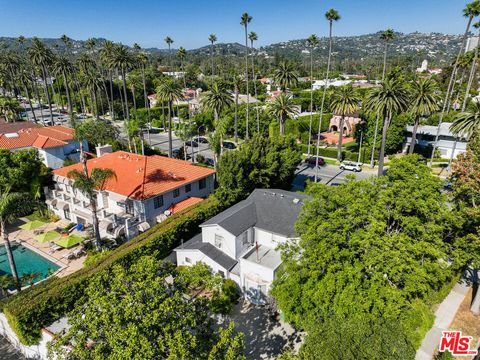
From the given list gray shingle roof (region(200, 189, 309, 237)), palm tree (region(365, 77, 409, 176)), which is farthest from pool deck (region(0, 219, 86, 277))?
palm tree (region(365, 77, 409, 176))

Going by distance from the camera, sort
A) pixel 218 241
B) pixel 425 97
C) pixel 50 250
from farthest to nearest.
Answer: pixel 425 97
pixel 50 250
pixel 218 241

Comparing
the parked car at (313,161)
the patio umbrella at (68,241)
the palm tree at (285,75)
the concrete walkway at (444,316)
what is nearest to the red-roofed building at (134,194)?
the patio umbrella at (68,241)

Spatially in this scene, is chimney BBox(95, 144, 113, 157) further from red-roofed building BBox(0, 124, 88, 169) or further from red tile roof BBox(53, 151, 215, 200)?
red tile roof BBox(53, 151, 215, 200)

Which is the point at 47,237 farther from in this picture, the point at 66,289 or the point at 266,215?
the point at 266,215

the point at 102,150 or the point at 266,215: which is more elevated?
the point at 102,150

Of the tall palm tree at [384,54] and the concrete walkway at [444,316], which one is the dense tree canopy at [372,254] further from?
the tall palm tree at [384,54]

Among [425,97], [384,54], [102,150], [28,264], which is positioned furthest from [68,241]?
[384,54]
